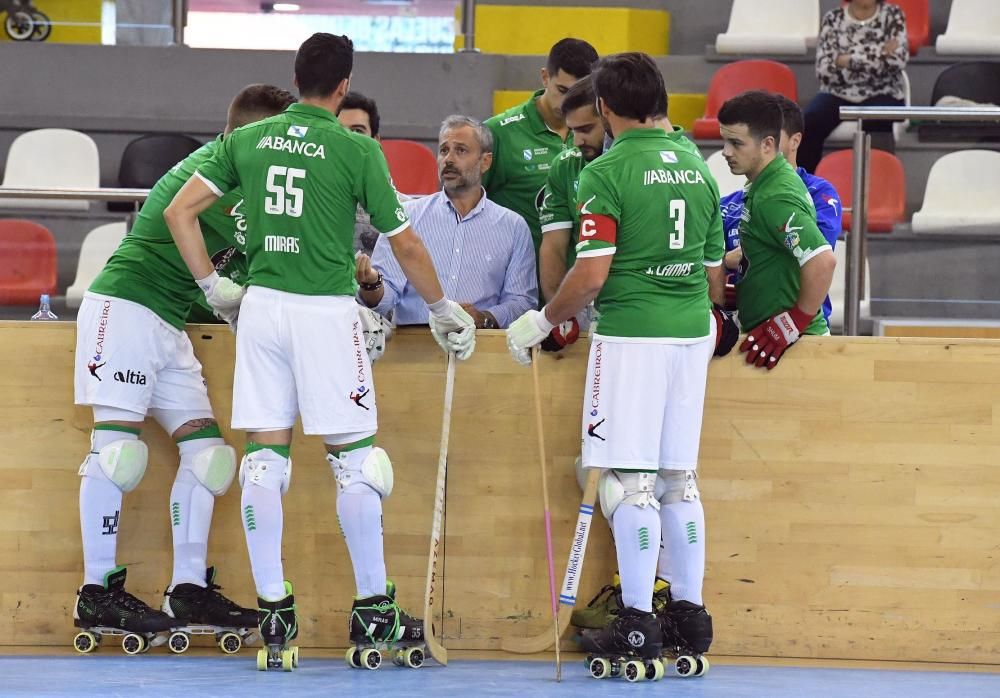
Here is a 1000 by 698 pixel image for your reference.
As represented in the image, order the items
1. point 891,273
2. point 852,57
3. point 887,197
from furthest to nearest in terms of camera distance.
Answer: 1. point 852,57
2. point 887,197
3. point 891,273

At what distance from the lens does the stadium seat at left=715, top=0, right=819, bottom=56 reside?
9.35 m

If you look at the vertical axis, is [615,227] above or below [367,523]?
above

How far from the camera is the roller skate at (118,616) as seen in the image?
4.61 metres

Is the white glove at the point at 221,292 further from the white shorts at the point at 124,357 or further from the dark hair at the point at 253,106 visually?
→ the dark hair at the point at 253,106

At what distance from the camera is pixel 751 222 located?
4.80m

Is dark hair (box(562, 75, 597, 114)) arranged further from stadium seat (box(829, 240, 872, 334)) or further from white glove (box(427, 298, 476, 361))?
stadium seat (box(829, 240, 872, 334))

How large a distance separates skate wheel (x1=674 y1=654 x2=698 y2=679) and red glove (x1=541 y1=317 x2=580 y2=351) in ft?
3.65

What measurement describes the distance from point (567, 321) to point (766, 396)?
0.74 metres

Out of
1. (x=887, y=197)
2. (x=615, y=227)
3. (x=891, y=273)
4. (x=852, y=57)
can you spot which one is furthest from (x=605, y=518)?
(x=852, y=57)

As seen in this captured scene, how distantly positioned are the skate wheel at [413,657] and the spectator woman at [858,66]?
4621 mm

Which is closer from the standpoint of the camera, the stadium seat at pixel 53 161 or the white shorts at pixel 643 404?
the white shorts at pixel 643 404

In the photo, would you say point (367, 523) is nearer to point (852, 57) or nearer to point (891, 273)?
point (891, 273)

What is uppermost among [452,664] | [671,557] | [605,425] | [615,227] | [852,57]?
[852,57]

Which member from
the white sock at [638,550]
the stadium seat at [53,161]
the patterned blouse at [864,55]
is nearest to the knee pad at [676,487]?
the white sock at [638,550]
